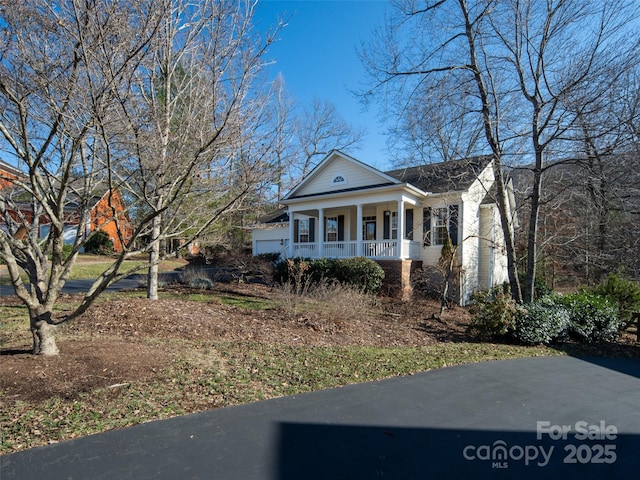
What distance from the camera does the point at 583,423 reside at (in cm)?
397

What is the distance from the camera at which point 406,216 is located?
16375 millimetres

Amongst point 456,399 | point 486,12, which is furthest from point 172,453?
point 486,12

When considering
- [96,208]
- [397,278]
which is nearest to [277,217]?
[397,278]

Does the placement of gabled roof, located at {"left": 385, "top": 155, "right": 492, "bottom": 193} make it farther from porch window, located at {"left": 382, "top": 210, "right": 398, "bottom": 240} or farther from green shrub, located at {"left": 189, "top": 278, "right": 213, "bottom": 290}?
green shrub, located at {"left": 189, "top": 278, "right": 213, "bottom": 290}

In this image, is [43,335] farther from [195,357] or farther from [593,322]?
[593,322]

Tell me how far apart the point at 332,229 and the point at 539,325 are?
12138mm

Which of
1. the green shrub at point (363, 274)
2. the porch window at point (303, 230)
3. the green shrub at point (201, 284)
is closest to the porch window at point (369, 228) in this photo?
the porch window at point (303, 230)

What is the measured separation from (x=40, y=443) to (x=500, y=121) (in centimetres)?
1313

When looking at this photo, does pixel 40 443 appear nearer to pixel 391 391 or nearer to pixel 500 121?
pixel 391 391

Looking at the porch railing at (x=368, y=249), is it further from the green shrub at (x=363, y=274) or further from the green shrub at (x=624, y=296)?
the green shrub at (x=624, y=296)

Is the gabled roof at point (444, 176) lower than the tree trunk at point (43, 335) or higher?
higher

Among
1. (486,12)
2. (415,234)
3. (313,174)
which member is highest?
(486,12)

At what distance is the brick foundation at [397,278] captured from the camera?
45.2ft

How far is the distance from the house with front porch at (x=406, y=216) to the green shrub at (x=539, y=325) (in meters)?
4.34
